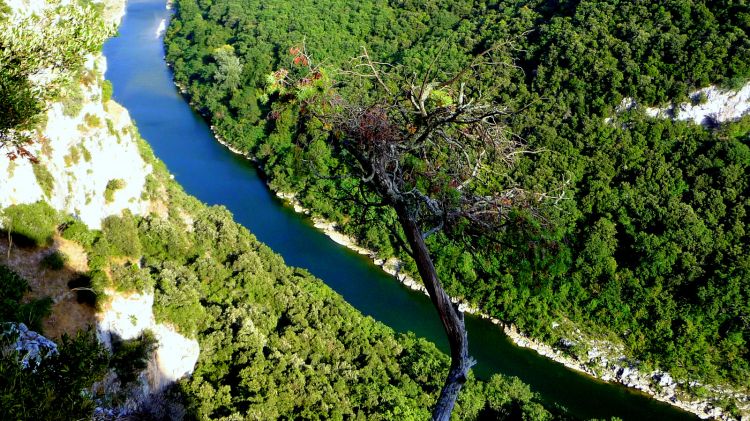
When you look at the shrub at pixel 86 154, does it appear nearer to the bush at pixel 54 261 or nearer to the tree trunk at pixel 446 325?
the bush at pixel 54 261

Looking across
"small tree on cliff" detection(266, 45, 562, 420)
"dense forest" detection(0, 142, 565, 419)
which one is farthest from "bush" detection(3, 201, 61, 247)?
"small tree on cliff" detection(266, 45, 562, 420)

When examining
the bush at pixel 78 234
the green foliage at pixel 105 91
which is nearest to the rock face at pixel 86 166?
the green foliage at pixel 105 91

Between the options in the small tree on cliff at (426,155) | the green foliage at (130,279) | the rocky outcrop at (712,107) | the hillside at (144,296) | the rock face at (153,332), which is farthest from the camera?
the rocky outcrop at (712,107)

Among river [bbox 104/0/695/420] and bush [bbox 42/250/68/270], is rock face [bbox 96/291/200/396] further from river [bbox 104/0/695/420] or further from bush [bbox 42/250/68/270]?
river [bbox 104/0/695/420]

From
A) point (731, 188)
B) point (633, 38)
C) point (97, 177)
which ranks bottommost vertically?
point (97, 177)

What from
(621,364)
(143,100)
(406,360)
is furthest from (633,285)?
(143,100)

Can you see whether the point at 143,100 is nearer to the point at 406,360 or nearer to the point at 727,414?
the point at 406,360

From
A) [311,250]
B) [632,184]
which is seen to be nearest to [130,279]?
[311,250]
